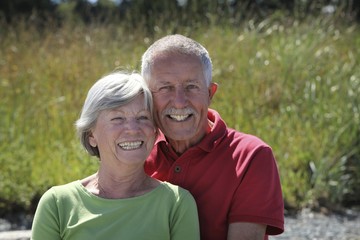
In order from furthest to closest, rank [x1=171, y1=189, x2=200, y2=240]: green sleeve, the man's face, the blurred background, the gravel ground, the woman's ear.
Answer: the blurred background → the gravel ground → the woman's ear → the man's face → [x1=171, y1=189, x2=200, y2=240]: green sleeve

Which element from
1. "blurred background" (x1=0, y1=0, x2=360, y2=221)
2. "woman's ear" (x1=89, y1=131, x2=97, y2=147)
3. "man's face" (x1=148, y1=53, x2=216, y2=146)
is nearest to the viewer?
"man's face" (x1=148, y1=53, x2=216, y2=146)

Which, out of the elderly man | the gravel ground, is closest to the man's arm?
the elderly man

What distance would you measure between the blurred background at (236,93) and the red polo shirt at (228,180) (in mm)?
3023

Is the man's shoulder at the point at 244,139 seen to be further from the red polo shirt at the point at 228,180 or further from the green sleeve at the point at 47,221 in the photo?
the green sleeve at the point at 47,221

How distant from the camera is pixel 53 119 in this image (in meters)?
7.18

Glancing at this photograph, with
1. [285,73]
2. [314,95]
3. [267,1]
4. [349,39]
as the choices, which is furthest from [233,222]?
[267,1]

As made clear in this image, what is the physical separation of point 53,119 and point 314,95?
2.51 meters

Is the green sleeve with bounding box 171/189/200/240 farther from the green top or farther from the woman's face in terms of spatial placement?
the woman's face

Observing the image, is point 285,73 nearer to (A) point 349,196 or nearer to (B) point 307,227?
(A) point 349,196

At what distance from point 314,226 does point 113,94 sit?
10.6ft

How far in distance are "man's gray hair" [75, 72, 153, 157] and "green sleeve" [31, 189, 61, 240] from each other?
1.13 feet

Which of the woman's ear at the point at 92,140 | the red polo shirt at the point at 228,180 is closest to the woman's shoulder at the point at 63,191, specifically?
the woman's ear at the point at 92,140

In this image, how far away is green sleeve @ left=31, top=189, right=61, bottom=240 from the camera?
122 inches

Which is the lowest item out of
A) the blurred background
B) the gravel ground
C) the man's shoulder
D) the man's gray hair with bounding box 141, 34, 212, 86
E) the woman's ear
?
the gravel ground
